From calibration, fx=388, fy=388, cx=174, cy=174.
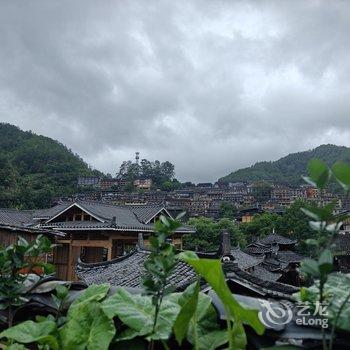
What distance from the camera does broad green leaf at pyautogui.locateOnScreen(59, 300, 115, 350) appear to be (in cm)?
165

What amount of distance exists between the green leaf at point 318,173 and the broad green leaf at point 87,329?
1037 mm

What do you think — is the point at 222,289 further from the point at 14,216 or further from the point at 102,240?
the point at 14,216

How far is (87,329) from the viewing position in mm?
1724

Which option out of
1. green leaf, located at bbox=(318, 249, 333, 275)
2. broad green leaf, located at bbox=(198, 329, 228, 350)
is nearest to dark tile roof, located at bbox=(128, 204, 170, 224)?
broad green leaf, located at bbox=(198, 329, 228, 350)

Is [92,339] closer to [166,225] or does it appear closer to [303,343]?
[166,225]

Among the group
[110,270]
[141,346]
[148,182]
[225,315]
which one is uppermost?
[148,182]

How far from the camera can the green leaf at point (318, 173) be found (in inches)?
51.8

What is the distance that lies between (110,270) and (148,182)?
91662mm

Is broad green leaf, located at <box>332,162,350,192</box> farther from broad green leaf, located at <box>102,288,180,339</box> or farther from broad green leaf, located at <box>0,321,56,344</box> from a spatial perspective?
broad green leaf, located at <box>0,321,56,344</box>

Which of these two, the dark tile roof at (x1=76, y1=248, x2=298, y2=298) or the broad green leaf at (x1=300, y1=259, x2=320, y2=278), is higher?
the broad green leaf at (x1=300, y1=259, x2=320, y2=278)

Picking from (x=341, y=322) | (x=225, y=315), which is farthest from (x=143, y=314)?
(x=341, y=322)

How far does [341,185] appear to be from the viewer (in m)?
1.33

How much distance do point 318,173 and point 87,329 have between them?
119 cm

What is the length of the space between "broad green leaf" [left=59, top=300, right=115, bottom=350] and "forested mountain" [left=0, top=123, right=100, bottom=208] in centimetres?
5243
